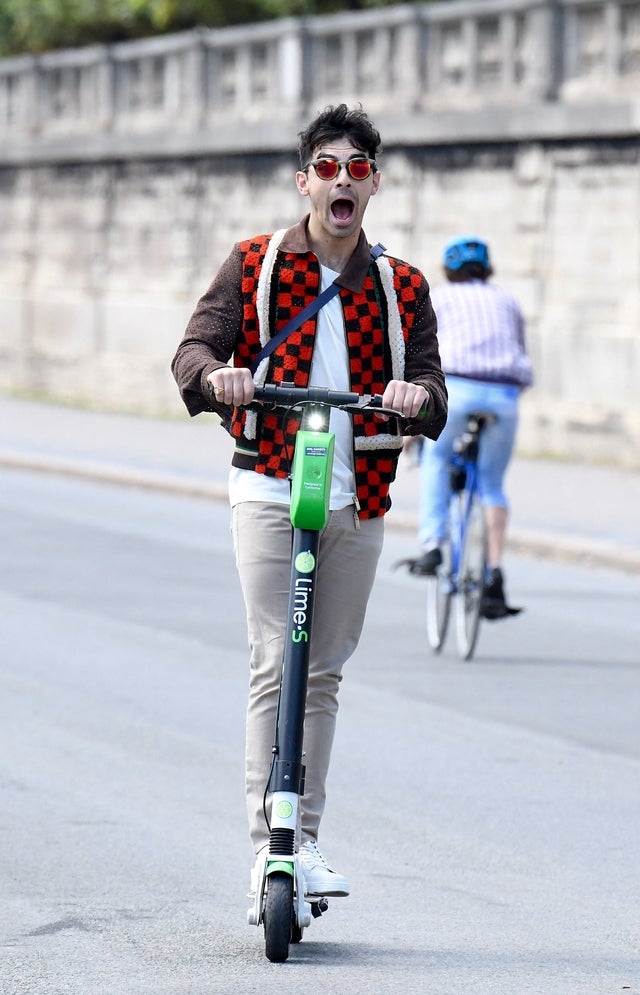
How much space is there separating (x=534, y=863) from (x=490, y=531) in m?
4.08

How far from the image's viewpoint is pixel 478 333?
9641 mm

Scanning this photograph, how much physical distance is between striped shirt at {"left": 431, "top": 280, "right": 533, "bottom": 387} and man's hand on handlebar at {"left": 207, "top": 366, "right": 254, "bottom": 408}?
5131mm

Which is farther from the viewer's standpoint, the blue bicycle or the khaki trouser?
the blue bicycle

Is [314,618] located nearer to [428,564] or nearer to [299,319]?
[299,319]

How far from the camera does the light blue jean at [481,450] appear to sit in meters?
9.71

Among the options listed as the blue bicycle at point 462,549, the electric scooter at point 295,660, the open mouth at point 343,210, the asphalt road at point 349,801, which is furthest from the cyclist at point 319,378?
the blue bicycle at point 462,549

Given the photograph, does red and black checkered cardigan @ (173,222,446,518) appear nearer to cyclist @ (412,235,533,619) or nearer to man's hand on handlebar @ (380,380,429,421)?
man's hand on handlebar @ (380,380,429,421)

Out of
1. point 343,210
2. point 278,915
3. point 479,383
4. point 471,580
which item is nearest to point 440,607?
point 471,580

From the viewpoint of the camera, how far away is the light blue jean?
9.71 metres

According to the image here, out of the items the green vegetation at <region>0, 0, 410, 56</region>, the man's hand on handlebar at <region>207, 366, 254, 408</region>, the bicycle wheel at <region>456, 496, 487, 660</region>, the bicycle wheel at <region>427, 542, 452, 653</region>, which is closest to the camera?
the man's hand on handlebar at <region>207, 366, 254, 408</region>

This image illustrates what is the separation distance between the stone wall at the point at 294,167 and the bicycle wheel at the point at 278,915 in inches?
540

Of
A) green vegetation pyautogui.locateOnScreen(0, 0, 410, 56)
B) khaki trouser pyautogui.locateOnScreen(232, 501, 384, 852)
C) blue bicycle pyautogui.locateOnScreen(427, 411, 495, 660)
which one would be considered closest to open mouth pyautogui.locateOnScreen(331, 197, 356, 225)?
khaki trouser pyautogui.locateOnScreen(232, 501, 384, 852)

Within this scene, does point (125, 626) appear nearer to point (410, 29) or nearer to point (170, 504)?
point (170, 504)

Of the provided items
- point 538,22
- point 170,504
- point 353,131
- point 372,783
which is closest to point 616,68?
point 538,22
